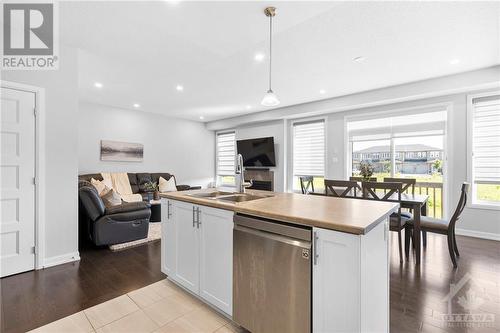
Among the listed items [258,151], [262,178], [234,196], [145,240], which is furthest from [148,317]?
[258,151]

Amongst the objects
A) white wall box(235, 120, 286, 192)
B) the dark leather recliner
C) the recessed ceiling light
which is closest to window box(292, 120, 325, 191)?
white wall box(235, 120, 286, 192)

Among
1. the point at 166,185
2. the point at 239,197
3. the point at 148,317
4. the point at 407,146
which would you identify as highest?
the point at 407,146

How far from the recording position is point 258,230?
1.55 metres

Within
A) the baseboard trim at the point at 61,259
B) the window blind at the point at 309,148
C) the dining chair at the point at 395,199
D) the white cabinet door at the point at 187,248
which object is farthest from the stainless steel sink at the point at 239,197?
the window blind at the point at 309,148

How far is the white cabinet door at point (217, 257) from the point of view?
68.9 inches

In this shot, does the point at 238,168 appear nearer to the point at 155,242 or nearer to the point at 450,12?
the point at 155,242

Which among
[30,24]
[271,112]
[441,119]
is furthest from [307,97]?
[30,24]

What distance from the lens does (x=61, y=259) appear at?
2.87m

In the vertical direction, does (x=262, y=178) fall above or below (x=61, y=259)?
above

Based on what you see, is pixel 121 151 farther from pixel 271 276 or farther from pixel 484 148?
pixel 484 148

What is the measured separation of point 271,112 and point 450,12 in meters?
4.27

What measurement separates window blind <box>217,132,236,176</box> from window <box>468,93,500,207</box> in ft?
19.1

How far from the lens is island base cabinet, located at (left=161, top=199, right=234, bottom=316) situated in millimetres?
1772

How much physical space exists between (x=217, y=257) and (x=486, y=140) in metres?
4.80
